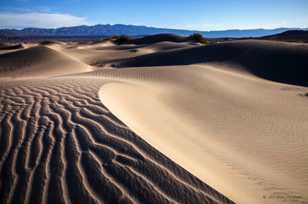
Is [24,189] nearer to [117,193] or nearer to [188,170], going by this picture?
[117,193]

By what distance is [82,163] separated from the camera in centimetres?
267

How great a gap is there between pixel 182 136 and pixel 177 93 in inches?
149

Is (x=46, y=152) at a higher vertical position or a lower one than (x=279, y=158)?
higher

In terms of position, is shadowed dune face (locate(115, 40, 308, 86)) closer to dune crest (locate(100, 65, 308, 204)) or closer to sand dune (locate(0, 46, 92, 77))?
sand dune (locate(0, 46, 92, 77))

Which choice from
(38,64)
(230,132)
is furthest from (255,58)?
(38,64)

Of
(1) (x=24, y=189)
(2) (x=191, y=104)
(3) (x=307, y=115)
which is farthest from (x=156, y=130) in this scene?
(3) (x=307, y=115)

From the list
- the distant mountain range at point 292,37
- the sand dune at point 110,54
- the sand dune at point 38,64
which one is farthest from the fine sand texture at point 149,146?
the distant mountain range at point 292,37

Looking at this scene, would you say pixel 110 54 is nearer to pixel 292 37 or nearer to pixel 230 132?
pixel 230 132

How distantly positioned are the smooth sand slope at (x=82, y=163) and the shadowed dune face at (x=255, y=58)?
12464 millimetres

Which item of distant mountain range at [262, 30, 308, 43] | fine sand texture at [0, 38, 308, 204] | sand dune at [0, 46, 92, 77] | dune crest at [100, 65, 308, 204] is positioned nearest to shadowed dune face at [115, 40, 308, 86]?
sand dune at [0, 46, 92, 77]

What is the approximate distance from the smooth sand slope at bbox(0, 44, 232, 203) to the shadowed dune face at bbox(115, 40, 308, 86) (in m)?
12.5

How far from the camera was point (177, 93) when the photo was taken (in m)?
7.86

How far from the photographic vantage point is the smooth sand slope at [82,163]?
225 centimetres

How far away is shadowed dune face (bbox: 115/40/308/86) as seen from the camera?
45.5 ft
